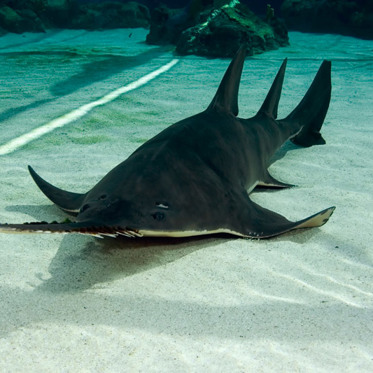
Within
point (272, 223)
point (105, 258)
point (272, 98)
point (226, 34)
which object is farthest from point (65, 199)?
point (226, 34)

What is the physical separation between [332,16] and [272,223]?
1785 centimetres

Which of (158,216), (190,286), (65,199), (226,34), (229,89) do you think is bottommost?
(190,286)

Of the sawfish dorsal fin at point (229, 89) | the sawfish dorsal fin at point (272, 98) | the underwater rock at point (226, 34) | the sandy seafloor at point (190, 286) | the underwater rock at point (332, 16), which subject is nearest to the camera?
the sandy seafloor at point (190, 286)

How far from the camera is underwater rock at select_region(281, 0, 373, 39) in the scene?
17.3 meters

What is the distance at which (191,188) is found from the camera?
2627 millimetres

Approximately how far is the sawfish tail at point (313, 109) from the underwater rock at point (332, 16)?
44.8 feet

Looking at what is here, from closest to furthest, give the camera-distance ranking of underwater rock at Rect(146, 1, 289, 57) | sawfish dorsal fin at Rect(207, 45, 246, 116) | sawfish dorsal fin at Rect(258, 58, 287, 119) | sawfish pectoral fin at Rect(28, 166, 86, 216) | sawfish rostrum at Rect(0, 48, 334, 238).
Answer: sawfish rostrum at Rect(0, 48, 334, 238) → sawfish pectoral fin at Rect(28, 166, 86, 216) → sawfish dorsal fin at Rect(207, 45, 246, 116) → sawfish dorsal fin at Rect(258, 58, 287, 119) → underwater rock at Rect(146, 1, 289, 57)

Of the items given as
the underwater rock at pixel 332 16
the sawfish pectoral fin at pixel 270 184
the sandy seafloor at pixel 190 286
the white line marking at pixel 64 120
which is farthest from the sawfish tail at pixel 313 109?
the underwater rock at pixel 332 16

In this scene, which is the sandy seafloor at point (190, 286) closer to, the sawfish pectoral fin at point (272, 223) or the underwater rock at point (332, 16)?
the sawfish pectoral fin at point (272, 223)

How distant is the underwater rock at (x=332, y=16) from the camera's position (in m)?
17.3

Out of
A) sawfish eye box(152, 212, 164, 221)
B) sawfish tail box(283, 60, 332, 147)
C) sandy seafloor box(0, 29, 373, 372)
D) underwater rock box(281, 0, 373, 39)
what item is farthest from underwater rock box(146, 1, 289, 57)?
sawfish eye box(152, 212, 164, 221)

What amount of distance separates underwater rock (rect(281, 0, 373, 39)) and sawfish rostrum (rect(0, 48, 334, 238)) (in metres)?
15.5

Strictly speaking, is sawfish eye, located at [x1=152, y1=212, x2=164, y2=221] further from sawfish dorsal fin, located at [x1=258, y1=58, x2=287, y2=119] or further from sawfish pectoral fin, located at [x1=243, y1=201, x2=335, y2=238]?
sawfish dorsal fin, located at [x1=258, y1=58, x2=287, y2=119]

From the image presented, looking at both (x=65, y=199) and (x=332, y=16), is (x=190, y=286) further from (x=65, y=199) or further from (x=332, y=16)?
(x=332, y=16)
